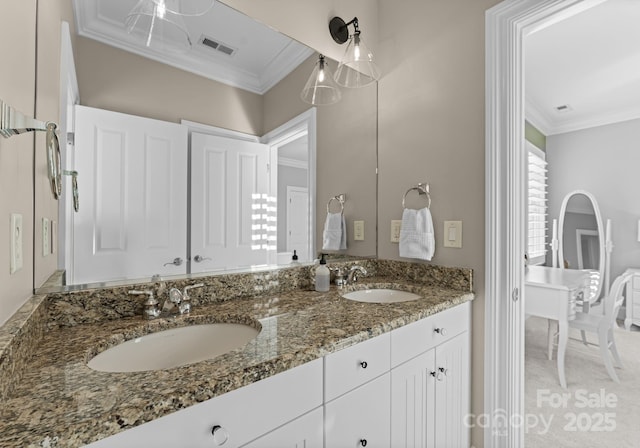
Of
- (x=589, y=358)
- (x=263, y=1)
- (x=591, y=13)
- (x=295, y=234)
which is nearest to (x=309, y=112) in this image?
(x=263, y=1)

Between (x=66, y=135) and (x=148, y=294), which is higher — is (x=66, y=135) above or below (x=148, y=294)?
above

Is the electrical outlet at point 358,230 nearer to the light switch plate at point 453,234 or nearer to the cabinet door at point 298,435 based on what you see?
the light switch plate at point 453,234

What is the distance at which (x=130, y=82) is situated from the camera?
1061 mm

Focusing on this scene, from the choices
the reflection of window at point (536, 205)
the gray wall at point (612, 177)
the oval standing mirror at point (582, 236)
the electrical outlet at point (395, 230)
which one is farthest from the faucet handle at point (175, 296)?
the gray wall at point (612, 177)

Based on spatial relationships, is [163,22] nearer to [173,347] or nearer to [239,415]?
[173,347]

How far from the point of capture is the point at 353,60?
5.63ft

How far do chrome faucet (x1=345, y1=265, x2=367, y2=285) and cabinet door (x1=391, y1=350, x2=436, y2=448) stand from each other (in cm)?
57

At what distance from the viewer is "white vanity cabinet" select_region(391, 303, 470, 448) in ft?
3.58

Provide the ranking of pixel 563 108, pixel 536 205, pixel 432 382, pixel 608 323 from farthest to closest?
pixel 536 205
pixel 563 108
pixel 608 323
pixel 432 382

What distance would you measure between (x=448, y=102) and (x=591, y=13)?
139 cm

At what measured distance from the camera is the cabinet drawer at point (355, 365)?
854 mm

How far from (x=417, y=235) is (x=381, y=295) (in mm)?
363

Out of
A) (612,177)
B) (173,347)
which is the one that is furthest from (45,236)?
(612,177)

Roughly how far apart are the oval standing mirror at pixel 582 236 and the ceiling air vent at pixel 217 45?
3.83 metres
